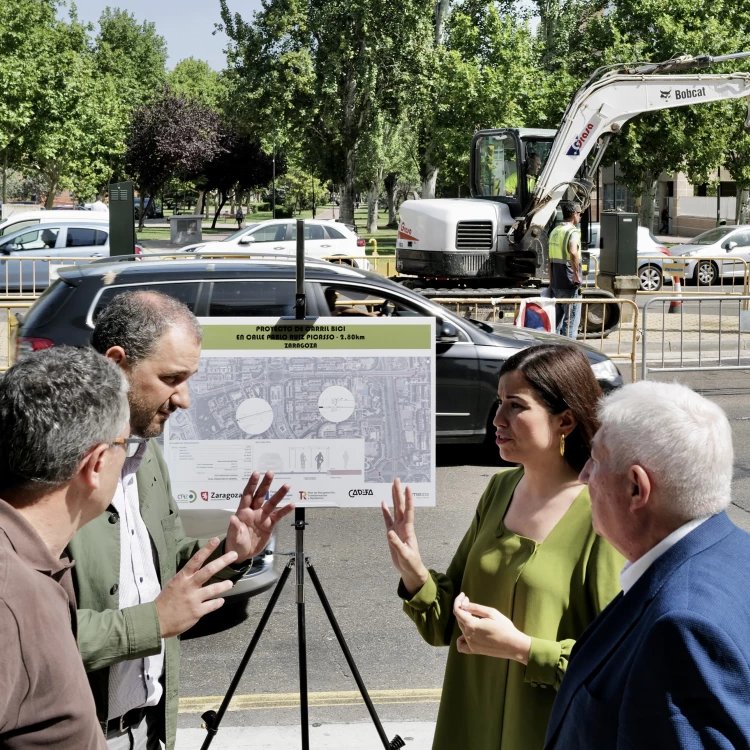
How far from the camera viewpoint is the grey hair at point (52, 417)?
6.77 feet

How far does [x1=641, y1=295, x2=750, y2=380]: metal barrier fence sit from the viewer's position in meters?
13.0

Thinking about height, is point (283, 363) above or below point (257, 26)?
below

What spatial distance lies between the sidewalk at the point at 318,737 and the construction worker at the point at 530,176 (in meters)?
14.5

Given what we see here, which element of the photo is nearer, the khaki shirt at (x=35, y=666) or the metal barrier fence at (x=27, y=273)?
the khaki shirt at (x=35, y=666)

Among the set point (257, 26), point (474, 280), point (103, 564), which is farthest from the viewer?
point (257, 26)

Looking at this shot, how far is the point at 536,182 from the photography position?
1844 centimetres

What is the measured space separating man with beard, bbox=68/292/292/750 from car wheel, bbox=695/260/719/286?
24164mm

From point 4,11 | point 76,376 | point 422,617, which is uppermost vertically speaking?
point 4,11

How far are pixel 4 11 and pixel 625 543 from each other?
131ft

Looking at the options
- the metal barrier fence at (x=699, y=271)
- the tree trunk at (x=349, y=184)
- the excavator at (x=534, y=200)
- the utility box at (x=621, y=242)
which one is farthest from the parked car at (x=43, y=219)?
the tree trunk at (x=349, y=184)

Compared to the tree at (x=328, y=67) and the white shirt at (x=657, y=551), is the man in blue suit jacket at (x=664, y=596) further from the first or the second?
the tree at (x=328, y=67)

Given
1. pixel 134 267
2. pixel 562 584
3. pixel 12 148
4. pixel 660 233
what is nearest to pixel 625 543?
pixel 562 584

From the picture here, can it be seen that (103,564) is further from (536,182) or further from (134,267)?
(536,182)

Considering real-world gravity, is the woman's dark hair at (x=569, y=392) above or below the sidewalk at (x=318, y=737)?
above
